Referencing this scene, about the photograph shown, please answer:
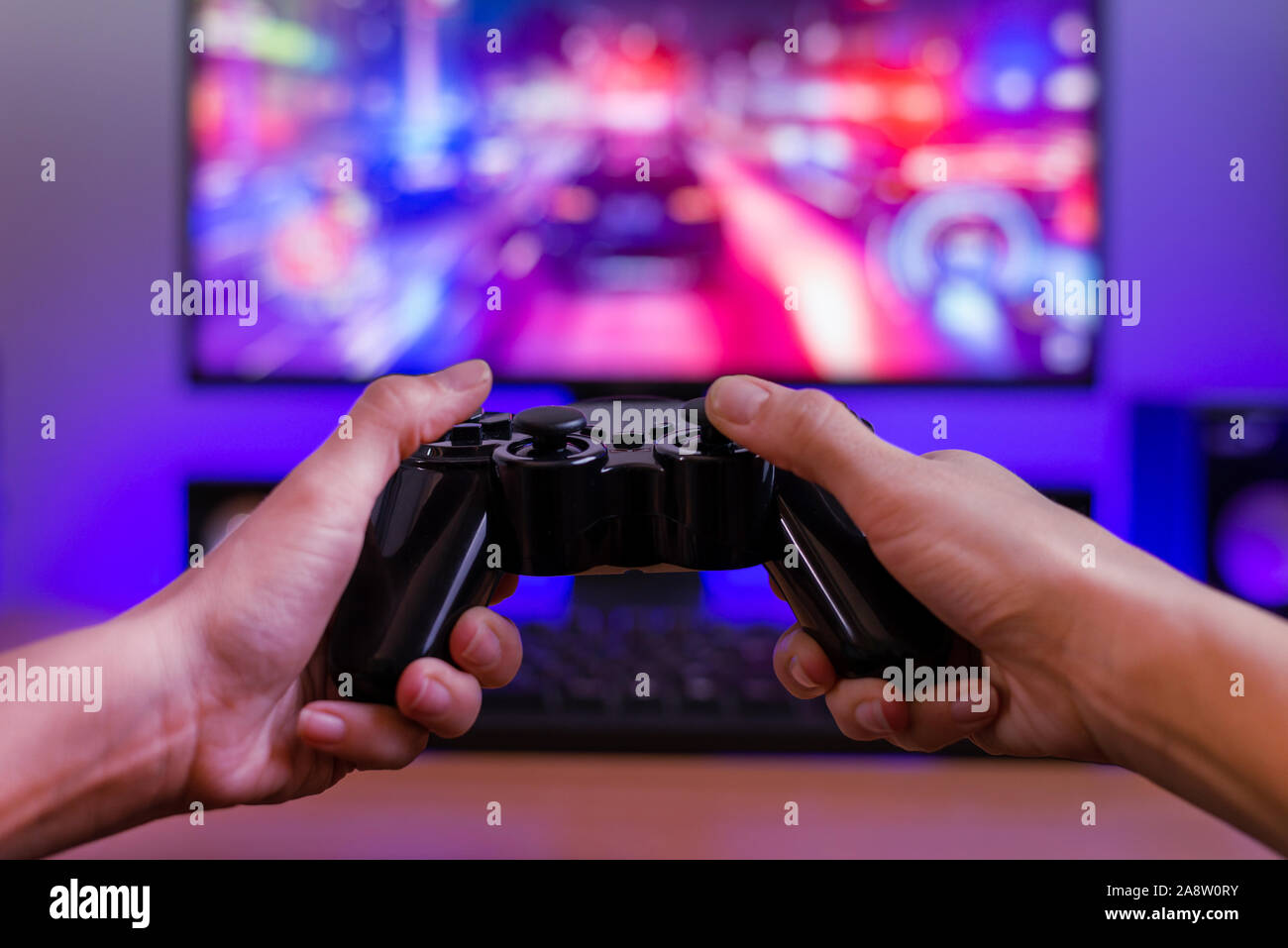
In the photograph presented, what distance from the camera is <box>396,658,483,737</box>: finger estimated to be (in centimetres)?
45

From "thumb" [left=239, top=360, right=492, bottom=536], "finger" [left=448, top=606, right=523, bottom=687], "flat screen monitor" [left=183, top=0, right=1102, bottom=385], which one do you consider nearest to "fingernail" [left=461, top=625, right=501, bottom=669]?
"finger" [left=448, top=606, right=523, bottom=687]

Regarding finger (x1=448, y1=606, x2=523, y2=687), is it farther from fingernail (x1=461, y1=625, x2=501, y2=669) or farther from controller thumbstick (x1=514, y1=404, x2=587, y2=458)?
controller thumbstick (x1=514, y1=404, x2=587, y2=458)

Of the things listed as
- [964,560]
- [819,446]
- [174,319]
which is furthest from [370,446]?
[174,319]

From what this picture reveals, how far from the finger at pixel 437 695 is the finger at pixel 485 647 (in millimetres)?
12

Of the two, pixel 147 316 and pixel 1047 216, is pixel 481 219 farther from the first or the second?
pixel 1047 216

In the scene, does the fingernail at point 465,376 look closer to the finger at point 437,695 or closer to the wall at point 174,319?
the finger at point 437,695

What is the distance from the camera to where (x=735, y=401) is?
0.50 meters

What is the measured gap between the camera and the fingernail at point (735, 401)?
0.50 metres

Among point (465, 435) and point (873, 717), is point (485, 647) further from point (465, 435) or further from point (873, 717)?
point (873, 717)

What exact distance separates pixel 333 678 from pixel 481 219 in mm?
726

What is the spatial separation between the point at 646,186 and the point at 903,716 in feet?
2.52

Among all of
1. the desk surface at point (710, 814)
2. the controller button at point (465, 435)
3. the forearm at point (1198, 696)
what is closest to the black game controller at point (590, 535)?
the controller button at point (465, 435)
